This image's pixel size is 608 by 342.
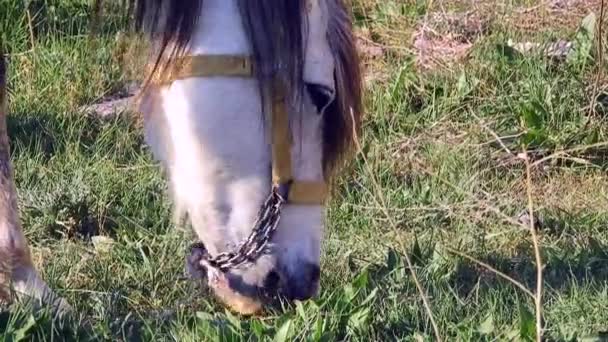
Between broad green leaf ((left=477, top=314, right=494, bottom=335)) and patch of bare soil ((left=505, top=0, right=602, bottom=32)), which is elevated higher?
broad green leaf ((left=477, top=314, right=494, bottom=335))

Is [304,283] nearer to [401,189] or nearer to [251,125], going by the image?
[251,125]

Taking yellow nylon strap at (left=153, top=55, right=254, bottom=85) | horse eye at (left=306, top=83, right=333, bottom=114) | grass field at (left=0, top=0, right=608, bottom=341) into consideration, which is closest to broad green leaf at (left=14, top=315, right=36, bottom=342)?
grass field at (left=0, top=0, right=608, bottom=341)

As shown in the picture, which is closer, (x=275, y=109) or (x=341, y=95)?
(x=275, y=109)

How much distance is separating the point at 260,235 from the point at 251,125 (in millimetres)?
242

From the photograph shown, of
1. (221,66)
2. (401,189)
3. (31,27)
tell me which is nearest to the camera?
(221,66)

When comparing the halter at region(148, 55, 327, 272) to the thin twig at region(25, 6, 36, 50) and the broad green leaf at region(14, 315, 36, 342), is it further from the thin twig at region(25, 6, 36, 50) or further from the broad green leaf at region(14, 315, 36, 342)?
the thin twig at region(25, 6, 36, 50)

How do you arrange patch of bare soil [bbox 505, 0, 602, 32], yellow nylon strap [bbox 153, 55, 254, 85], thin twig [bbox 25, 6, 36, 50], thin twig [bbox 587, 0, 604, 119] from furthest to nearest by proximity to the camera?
patch of bare soil [bbox 505, 0, 602, 32]
thin twig [bbox 25, 6, 36, 50]
thin twig [bbox 587, 0, 604, 119]
yellow nylon strap [bbox 153, 55, 254, 85]

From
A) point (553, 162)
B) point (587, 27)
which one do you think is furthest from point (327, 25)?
point (587, 27)

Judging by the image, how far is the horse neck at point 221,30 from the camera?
255 cm

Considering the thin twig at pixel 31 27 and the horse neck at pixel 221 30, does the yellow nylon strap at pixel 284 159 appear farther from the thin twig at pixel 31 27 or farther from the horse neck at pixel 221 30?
the thin twig at pixel 31 27

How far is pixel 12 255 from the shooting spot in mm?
3039

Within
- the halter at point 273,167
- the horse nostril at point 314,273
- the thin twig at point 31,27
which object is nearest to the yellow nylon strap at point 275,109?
the halter at point 273,167

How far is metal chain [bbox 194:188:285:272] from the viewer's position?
2.64 metres

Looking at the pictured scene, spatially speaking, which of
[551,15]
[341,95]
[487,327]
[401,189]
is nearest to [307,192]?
[341,95]
